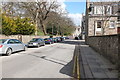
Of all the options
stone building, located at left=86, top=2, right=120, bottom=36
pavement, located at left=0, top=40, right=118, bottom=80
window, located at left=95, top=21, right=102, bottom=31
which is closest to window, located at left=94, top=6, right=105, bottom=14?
stone building, located at left=86, top=2, right=120, bottom=36

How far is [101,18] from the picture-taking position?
31.0 meters

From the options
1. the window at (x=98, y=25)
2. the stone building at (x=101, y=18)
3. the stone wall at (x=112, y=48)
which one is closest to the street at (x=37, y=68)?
the stone wall at (x=112, y=48)

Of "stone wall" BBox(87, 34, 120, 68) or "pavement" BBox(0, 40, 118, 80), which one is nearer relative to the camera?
"pavement" BBox(0, 40, 118, 80)

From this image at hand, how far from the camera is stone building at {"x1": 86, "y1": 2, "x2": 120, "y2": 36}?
30484 mm

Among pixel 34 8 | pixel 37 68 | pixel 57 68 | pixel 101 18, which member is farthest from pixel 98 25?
pixel 37 68

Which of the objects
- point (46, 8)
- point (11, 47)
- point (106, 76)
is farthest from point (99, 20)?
point (106, 76)

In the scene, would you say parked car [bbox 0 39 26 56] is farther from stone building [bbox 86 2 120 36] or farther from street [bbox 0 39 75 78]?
stone building [bbox 86 2 120 36]

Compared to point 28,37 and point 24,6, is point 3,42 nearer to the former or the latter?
point 28,37

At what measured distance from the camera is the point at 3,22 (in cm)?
1969

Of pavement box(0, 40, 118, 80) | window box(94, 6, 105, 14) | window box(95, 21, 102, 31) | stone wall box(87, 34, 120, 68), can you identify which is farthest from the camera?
window box(94, 6, 105, 14)

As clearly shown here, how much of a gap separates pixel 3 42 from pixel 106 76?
8857 millimetres

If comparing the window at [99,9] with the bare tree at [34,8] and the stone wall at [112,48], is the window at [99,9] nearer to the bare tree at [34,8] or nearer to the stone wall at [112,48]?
the bare tree at [34,8]

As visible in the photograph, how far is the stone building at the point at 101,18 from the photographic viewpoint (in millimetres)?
30484

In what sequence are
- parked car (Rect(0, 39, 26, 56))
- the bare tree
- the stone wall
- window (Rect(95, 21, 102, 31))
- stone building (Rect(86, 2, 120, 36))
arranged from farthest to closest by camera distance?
the bare tree → window (Rect(95, 21, 102, 31)) → stone building (Rect(86, 2, 120, 36)) → parked car (Rect(0, 39, 26, 56)) → the stone wall
